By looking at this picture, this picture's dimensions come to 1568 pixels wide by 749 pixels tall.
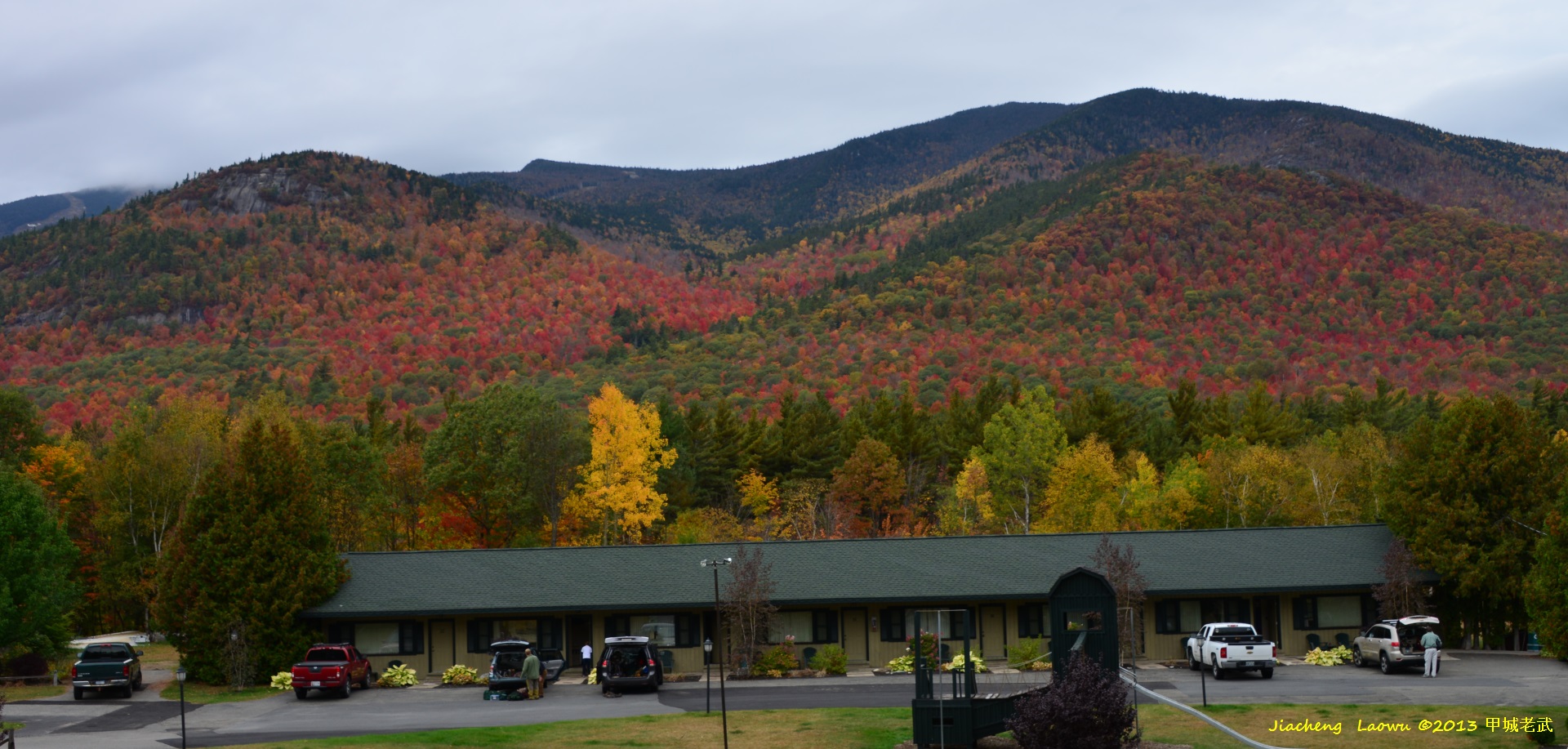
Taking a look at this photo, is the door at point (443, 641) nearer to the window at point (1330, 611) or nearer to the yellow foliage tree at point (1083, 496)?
the window at point (1330, 611)

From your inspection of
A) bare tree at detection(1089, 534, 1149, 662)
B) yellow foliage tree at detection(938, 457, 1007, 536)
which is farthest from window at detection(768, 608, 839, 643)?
yellow foliage tree at detection(938, 457, 1007, 536)

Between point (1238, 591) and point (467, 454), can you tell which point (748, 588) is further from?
point (467, 454)

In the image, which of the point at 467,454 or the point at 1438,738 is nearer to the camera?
the point at 1438,738

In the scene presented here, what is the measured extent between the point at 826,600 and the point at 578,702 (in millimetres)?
9394

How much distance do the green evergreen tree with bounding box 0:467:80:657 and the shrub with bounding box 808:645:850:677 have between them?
76.9ft

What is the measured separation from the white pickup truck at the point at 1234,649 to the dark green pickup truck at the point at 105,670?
29.7m

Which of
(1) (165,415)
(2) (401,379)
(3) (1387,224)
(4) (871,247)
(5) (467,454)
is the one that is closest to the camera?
(5) (467,454)

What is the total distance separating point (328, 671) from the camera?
116 feet

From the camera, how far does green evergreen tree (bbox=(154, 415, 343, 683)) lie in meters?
38.2

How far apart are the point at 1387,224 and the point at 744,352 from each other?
69665 mm

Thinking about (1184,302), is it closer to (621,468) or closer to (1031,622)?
(621,468)

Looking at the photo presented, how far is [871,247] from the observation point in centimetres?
16912

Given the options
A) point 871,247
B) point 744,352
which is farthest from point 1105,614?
point 871,247

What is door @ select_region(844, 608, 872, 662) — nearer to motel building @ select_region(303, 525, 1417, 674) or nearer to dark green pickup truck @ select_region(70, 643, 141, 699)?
motel building @ select_region(303, 525, 1417, 674)
